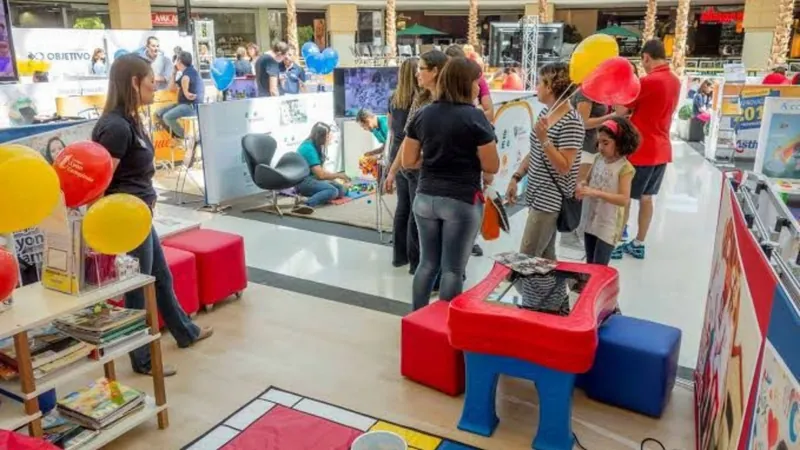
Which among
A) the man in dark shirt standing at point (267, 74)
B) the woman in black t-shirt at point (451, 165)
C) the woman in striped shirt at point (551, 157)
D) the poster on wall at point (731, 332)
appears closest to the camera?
the poster on wall at point (731, 332)

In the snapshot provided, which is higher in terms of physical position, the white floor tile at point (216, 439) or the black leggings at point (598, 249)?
the black leggings at point (598, 249)

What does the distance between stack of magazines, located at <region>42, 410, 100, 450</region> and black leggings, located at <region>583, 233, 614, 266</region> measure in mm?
2518

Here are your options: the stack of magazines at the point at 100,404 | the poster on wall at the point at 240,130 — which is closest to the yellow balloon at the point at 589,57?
the stack of magazines at the point at 100,404

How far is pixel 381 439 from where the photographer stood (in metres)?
2.21

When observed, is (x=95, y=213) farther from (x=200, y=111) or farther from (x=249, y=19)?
(x=249, y=19)

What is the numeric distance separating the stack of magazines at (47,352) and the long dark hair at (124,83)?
0.94 meters

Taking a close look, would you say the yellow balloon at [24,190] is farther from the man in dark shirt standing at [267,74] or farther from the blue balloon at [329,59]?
the blue balloon at [329,59]

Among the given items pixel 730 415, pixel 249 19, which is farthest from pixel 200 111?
pixel 249 19

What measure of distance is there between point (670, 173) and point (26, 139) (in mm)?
7232

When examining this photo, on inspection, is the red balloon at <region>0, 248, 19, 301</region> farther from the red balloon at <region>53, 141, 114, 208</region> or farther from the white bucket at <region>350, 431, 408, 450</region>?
the white bucket at <region>350, 431, 408, 450</region>

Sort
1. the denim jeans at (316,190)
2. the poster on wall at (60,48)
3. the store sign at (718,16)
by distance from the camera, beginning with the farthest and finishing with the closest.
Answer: the store sign at (718,16) < the poster on wall at (60,48) < the denim jeans at (316,190)

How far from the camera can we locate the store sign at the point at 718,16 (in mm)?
24062

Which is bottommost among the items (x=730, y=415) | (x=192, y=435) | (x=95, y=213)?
(x=192, y=435)

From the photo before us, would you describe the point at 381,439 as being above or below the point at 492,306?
below
